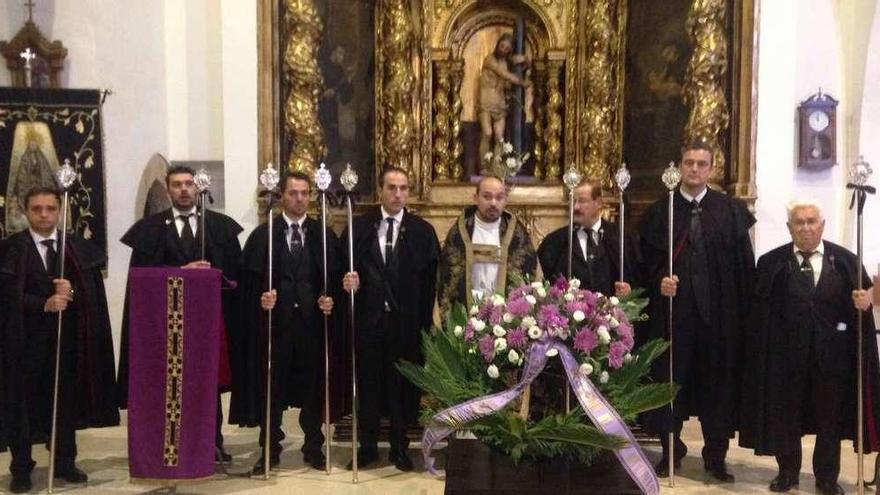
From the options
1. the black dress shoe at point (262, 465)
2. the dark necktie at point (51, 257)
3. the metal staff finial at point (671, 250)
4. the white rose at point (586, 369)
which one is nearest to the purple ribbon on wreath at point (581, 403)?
the white rose at point (586, 369)

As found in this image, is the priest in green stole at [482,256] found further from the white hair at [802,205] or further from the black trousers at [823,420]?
the black trousers at [823,420]

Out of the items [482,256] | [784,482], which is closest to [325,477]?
[482,256]

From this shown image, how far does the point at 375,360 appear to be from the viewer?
5.47 metres

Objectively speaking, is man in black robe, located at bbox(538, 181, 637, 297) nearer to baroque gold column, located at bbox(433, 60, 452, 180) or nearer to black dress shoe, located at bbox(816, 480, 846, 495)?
black dress shoe, located at bbox(816, 480, 846, 495)

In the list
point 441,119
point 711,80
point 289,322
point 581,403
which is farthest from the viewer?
point 441,119

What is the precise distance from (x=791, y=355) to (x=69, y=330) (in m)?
4.33

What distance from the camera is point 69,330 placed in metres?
5.23

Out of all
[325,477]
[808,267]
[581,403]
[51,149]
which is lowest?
[325,477]

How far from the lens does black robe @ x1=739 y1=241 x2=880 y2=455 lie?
16.0 feet

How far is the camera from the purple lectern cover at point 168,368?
478cm

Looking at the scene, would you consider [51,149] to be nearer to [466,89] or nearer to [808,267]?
[466,89]

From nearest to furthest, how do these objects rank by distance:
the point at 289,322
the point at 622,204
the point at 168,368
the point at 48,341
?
the point at 168,368 < the point at 622,204 < the point at 48,341 < the point at 289,322

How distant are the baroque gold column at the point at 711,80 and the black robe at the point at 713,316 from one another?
1.56 metres

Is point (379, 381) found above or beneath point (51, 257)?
beneath
